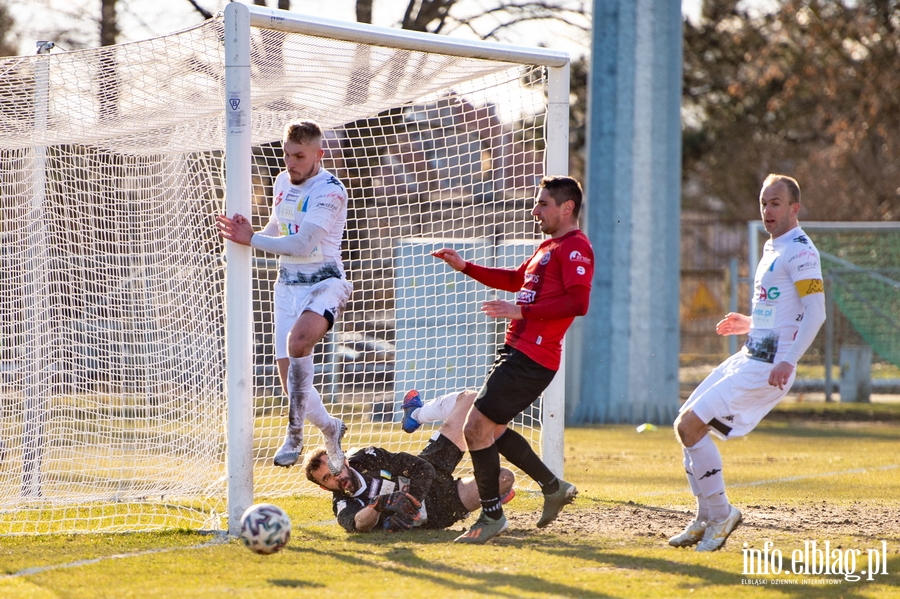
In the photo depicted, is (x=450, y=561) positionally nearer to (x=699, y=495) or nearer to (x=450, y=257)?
(x=699, y=495)

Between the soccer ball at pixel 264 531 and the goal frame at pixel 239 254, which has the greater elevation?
the goal frame at pixel 239 254

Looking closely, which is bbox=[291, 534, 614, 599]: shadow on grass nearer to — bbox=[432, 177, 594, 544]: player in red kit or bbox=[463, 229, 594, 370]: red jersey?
bbox=[432, 177, 594, 544]: player in red kit

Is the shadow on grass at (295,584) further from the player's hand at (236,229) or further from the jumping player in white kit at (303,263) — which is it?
the player's hand at (236,229)

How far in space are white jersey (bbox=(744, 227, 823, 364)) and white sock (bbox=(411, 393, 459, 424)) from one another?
198 centimetres

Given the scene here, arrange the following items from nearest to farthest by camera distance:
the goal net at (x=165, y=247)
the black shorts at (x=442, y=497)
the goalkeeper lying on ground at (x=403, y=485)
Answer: the goalkeeper lying on ground at (x=403, y=485) < the black shorts at (x=442, y=497) < the goal net at (x=165, y=247)

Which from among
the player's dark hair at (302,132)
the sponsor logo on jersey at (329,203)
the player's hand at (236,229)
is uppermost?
the player's dark hair at (302,132)

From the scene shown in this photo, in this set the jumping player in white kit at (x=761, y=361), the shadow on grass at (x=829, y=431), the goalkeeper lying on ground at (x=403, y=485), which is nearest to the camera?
the jumping player in white kit at (x=761, y=361)

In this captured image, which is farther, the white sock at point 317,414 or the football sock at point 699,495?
the white sock at point 317,414

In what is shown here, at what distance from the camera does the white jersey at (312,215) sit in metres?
6.38

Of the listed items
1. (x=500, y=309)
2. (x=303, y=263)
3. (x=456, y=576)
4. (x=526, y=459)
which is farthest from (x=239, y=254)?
(x=456, y=576)

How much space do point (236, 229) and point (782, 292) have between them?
3.09 metres

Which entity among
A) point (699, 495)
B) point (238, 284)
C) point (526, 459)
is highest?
point (238, 284)

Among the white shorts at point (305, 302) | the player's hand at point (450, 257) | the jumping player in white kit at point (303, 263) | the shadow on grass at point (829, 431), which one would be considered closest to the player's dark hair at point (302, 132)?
the jumping player in white kit at point (303, 263)

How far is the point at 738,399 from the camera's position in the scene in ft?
18.8
